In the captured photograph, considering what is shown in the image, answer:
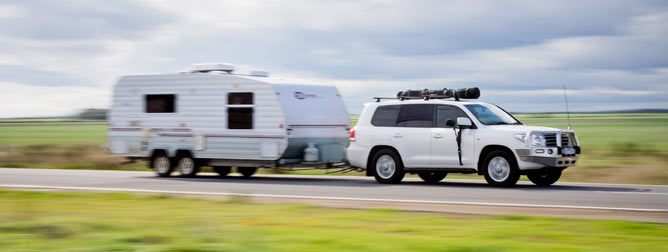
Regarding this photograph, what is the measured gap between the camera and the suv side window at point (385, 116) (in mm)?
18297

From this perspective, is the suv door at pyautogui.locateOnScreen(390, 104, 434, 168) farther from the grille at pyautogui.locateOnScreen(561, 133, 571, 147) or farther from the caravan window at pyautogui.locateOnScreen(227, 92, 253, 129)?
the caravan window at pyautogui.locateOnScreen(227, 92, 253, 129)

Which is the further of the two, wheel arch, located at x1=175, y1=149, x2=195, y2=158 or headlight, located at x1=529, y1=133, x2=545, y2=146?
wheel arch, located at x1=175, y1=149, x2=195, y2=158

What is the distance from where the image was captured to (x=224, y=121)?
20.3 metres

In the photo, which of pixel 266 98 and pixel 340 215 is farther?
pixel 266 98

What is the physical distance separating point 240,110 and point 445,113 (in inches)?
205

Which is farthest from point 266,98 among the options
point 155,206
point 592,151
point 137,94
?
point 592,151

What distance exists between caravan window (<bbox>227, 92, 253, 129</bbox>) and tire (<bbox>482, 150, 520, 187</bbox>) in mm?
5983

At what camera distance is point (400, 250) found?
26.5ft

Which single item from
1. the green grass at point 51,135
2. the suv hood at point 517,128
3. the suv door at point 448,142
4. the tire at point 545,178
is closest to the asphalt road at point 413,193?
the tire at point 545,178

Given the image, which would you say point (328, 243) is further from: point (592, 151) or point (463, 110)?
point (592, 151)

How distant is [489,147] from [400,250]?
30.6 feet

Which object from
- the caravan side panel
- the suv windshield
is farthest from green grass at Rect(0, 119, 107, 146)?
the suv windshield

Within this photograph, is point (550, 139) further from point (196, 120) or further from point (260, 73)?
point (196, 120)

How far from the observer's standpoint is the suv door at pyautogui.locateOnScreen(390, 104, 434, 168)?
1772cm
